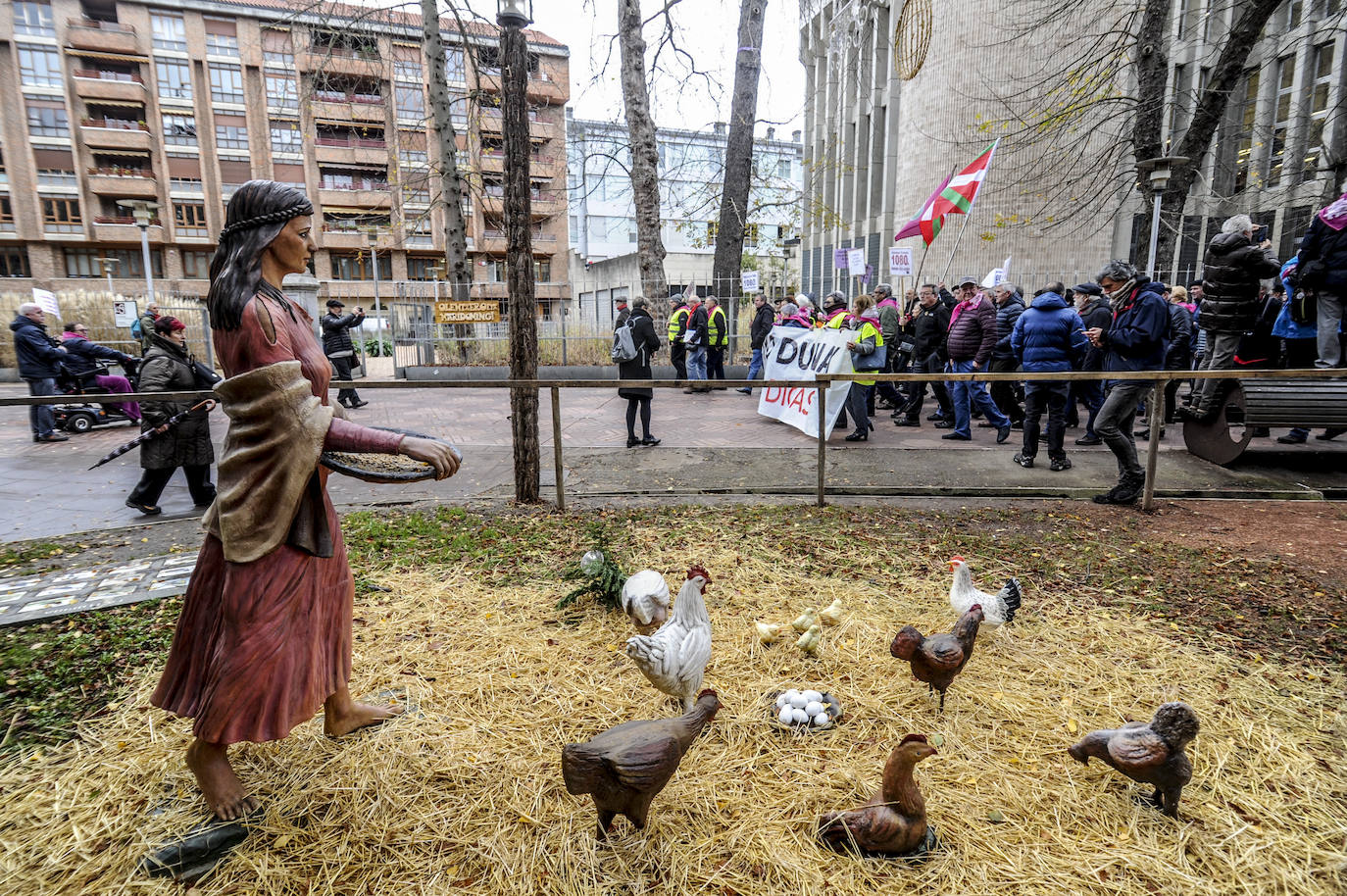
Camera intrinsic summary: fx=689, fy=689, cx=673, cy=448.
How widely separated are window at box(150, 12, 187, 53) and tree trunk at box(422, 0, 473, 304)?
38.7m

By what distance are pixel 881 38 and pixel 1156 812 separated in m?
34.5

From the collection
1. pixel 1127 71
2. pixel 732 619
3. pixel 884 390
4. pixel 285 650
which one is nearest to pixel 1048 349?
pixel 884 390

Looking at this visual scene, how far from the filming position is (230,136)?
44.7 metres

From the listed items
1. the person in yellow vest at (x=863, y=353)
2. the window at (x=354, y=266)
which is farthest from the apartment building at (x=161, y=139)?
the person in yellow vest at (x=863, y=353)

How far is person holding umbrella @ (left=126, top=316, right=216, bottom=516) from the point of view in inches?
239

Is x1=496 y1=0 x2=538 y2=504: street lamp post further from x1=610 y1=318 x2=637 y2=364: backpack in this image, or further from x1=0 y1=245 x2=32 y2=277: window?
x1=0 y1=245 x2=32 y2=277: window

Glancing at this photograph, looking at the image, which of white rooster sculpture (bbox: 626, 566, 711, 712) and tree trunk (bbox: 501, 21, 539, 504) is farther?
tree trunk (bbox: 501, 21, 539, 504)

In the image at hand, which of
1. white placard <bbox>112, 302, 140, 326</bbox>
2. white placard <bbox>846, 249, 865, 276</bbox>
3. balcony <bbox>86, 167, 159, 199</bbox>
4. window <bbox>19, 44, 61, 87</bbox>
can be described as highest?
window <bbox>19, 44, 61, 87</bbox>

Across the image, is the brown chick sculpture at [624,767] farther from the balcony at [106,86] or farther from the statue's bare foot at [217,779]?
the balcony at [106,86]

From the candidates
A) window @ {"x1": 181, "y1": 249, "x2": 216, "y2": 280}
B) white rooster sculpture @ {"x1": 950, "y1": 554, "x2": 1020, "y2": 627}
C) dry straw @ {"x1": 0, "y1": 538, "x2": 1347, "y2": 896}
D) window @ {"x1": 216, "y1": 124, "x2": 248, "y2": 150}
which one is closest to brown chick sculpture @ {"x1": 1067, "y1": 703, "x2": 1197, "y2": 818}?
dry straw @ {"x1": 0, "y1": 538, "x2": 1347, "y2": 896}

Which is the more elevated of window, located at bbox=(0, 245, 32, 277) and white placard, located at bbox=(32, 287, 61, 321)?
window, located at bbox=(0, 245, 32, 277)

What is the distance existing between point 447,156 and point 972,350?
47.4 ft

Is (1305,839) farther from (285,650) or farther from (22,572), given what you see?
(22,572)

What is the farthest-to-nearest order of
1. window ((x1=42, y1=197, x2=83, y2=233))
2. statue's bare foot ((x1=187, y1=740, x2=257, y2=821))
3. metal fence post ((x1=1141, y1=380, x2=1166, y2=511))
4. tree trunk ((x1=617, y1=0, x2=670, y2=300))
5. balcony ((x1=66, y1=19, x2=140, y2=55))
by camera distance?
window ((x1=42, y1=197, x2=83, y2=233)), balcony ((x1=66, y1=19, x2=140, y2=55)), tree trunk ((x1=617, y1=0, x2=670, y2=300)), metal fence post ((x1=1141, y1=380, x2=1166, y2=511)), statue's bare foot ((x1=187, y1=740, x2=257, y2=821))
